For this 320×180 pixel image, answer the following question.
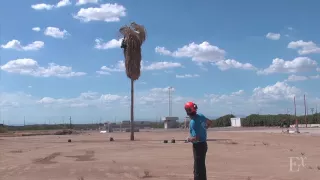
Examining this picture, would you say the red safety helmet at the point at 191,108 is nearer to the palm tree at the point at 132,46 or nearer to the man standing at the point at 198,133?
the man standing at the point at 198,133

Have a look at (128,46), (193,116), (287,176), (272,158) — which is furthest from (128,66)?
(193,116)

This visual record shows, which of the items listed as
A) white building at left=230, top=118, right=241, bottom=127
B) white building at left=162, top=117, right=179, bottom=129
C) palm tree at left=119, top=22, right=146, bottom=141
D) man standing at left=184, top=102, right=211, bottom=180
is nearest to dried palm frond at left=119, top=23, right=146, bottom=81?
palm tree at left=119, top=22, right=146, bottom=141

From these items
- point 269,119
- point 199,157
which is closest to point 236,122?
point 269,119

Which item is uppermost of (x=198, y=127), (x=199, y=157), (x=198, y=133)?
(x=198, y=127)

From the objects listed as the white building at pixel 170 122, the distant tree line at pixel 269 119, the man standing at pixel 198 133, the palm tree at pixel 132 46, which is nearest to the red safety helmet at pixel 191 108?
the man standing at pixel 198 133

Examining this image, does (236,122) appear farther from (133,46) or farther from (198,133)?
(198,133)

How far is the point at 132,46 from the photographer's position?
3600 cm

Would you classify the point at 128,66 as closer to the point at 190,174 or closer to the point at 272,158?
the point at 272,158

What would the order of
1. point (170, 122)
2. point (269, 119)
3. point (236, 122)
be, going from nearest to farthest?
point (170, 122) < point (236, 122) < point (269, 119)

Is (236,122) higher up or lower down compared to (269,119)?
lower down

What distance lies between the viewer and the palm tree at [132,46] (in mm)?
35906

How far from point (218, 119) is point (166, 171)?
320 ft

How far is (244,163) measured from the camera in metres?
15.9

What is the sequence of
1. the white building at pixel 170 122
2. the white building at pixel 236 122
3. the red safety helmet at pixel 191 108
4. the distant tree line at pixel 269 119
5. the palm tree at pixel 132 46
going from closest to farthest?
the red safety helmet at pixel 191 108 → the palm tree at pixel 132 46 → the white building at pixel 170 122 → the white building at pixel 236 122 → the distant tree line at pixel 269 119
